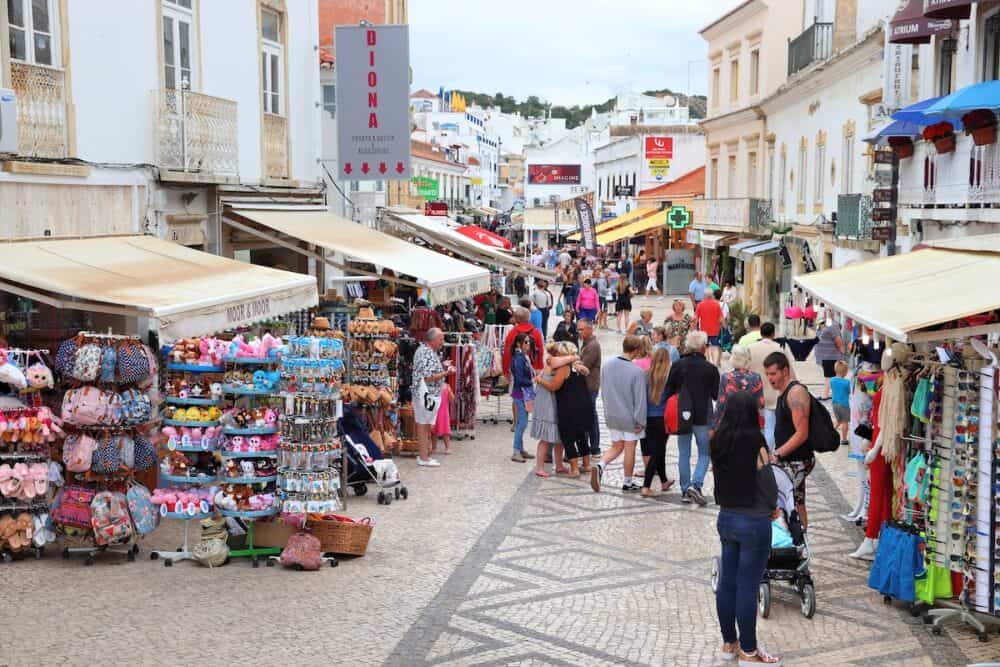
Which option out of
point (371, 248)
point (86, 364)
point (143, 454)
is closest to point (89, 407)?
point (86, 364)

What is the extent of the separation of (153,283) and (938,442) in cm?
658

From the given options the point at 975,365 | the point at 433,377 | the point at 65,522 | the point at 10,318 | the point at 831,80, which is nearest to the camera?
the point at 975,365

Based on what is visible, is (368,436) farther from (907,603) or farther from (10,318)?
(907,603)

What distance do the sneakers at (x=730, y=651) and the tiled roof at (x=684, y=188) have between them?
4523cm

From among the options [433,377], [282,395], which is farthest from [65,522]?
[433,377]

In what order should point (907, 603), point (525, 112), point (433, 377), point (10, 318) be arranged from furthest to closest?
1. point (525, 112)
2. point (433, 377)
3. point (10, 318)
4. point (907, 603)

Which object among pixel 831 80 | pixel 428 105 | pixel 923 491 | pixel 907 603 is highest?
pixel 428 105

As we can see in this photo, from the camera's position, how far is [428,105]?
96188 millimetres

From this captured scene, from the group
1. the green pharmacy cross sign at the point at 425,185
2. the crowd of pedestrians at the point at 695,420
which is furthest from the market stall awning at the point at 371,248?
the green pharmacy cross sign at the point at 425,185

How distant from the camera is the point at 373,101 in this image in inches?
744

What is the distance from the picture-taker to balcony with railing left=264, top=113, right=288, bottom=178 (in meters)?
17.9

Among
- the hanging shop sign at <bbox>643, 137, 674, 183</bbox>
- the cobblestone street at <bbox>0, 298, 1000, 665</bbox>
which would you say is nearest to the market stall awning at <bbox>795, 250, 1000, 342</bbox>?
the cobblestone street at <bbox>0, 298, 1000, 665</bbox>

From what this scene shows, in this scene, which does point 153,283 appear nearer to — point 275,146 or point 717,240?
point 275,146

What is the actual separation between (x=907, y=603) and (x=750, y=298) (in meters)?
27.3
